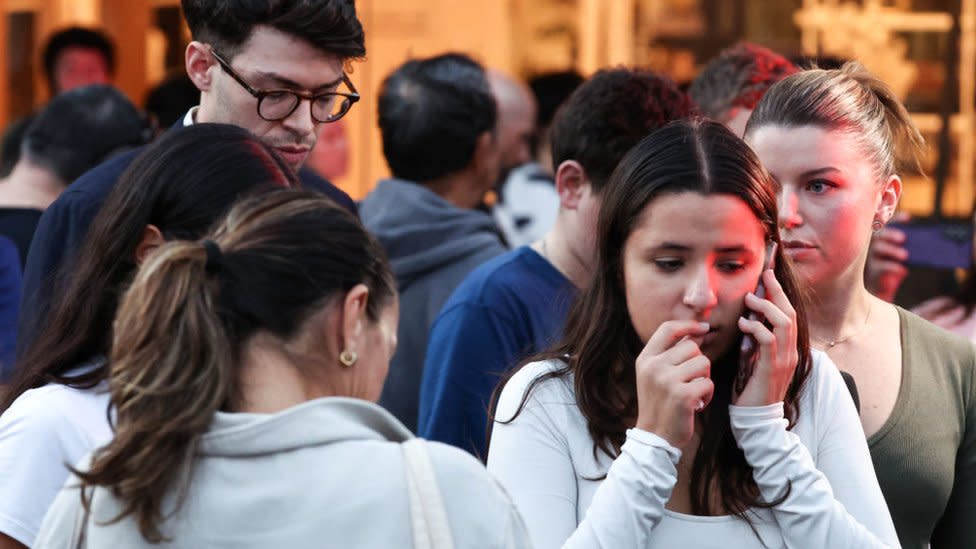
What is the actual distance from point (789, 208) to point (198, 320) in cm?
147

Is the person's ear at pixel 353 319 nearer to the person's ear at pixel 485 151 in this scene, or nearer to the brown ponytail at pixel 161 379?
the brown ponytail at pixel 161 379

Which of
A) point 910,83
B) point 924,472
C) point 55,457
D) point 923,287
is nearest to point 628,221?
point 924,472

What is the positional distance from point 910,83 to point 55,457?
618 centimetres

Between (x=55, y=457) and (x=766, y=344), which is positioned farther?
(x=766, y=344)

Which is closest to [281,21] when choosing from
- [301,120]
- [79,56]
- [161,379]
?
[301,120]

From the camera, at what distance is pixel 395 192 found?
4.54 meters

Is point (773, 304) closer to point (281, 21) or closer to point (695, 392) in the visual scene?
point (695, 392)

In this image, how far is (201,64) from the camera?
3.35 meters

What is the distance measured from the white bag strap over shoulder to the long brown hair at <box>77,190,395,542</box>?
26cm

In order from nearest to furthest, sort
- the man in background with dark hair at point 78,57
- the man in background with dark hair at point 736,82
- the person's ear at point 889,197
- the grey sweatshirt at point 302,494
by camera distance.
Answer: the grey sweatshirt at point 302,494, the person's ear at point 889,197, the man in background with dark hair at point 736,82, the man in background with dark hair at point 78,57

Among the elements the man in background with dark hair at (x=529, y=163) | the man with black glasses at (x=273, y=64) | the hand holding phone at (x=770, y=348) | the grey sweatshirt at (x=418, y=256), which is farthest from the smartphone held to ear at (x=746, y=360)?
the man in background with dark hair at (x=529, y=163)

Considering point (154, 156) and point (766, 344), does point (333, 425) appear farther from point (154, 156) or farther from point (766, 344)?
point (766, 344)

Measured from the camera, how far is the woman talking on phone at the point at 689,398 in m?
2.38

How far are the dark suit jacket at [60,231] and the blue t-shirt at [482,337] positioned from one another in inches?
23.3
